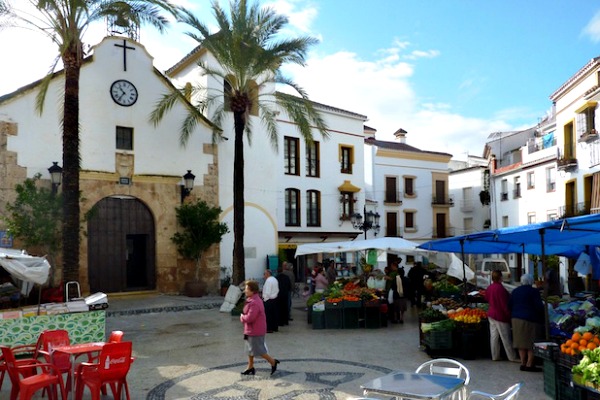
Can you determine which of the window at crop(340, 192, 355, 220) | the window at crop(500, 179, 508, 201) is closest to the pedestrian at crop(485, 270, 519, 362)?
the window at crop(340, 192, 355, 220)

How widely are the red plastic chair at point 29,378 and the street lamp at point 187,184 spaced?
13690 millimetres

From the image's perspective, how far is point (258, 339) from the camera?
8.55m

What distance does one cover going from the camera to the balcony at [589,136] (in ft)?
76.3

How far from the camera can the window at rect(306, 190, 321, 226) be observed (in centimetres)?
3031

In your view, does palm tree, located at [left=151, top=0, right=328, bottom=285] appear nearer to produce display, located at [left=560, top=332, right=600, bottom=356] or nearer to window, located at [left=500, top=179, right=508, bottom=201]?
produce display, located at [left=560, top=332, right=600, bottom=356]

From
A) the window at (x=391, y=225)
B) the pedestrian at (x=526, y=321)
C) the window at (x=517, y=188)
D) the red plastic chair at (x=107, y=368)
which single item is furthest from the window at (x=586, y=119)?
the red plastic chair at (x=107, y=368)

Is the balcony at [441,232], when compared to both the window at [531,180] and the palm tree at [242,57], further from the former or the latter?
the palm tree at [242,57]

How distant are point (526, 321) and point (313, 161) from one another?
22.6 m

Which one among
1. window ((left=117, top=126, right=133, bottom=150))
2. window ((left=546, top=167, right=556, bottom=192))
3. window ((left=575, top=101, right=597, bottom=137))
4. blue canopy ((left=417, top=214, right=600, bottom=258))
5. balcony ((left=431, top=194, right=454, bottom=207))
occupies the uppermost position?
window ((left=575, top=101, right=597, bottom=137))

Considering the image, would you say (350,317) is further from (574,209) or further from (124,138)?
(574,209)

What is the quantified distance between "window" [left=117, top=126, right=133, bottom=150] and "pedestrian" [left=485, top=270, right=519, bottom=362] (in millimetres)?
14771

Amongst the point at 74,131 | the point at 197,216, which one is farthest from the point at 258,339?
the point at 197,216

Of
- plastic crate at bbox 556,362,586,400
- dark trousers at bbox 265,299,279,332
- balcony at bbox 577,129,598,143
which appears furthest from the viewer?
balcony at bbox 577,129,598,143

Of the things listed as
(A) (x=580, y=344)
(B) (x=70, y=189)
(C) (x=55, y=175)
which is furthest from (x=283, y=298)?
(C) (x=55, y=175)
